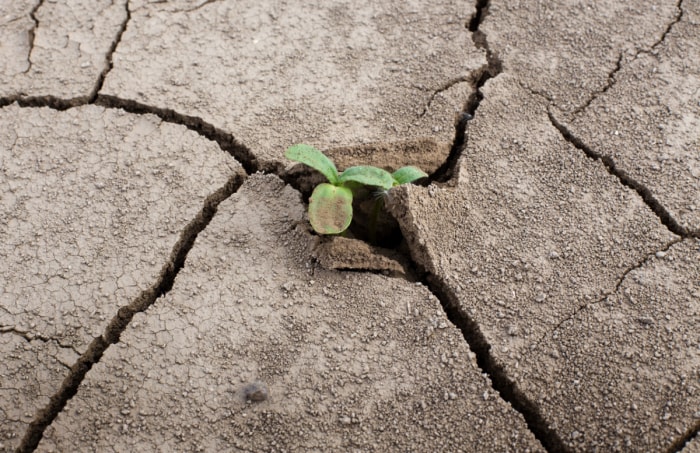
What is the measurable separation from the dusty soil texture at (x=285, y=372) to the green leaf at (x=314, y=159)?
Answer: 231 mm

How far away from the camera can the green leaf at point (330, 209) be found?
75.9 inches

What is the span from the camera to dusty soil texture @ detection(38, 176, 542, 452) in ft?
5.61

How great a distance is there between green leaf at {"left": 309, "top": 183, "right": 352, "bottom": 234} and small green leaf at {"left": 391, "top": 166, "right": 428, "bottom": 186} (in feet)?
0.55

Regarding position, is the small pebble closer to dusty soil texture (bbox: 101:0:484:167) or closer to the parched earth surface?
the parched earth surface

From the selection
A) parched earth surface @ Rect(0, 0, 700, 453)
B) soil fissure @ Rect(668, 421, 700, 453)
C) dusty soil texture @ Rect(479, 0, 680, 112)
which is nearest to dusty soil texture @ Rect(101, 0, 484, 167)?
parched earth surface @ Rect(0, 0, 700, 453)

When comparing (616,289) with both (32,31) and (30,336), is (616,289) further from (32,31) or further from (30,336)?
(32,31)

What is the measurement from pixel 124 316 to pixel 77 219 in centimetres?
44

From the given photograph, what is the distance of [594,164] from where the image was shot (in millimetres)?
2213

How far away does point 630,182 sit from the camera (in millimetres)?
2158

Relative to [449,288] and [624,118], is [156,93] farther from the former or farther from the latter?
[624,118]

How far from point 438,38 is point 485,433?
1725mm

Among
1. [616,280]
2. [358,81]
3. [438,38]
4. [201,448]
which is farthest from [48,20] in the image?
[616,280]

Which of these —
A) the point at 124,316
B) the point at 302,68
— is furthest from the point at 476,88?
Answer: the point at 124,316

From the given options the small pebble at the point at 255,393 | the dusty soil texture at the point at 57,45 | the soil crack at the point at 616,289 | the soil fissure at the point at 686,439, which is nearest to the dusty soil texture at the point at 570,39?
the soil crack at the point at 616,289
